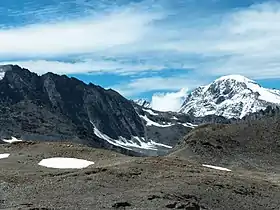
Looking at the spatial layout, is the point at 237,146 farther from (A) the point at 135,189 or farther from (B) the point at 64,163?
(A) the point at 135,189

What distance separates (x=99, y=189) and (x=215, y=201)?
1009cm

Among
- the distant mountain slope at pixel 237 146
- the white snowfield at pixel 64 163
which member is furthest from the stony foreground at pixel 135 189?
the distant mountain slope at pixel 237 146

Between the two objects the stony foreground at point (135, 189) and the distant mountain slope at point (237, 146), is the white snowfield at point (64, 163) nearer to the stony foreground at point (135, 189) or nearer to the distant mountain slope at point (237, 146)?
the stony foreground at point (135, 189)

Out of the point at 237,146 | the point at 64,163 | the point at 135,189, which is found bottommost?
the point at 135,189

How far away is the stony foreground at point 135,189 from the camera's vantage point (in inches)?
1785

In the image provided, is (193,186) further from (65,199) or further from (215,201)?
(65,199)

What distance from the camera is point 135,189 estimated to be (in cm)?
5047

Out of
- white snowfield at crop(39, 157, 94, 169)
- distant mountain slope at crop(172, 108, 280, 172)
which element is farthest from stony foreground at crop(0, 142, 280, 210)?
distant mountain slope at crop(172, 108, 280, 172)

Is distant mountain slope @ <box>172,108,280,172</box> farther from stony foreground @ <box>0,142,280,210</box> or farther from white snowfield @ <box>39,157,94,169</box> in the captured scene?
stony foreground @ <box>0,142,280,210</box>

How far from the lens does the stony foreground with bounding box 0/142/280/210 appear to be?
4534 centimetres

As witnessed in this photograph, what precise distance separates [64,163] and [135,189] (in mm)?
22148

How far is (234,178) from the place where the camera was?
6044 centimetres

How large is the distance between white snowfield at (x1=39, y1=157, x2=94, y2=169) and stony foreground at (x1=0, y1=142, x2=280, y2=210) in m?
2.96

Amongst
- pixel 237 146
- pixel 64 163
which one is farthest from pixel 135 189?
pixel 237 146
